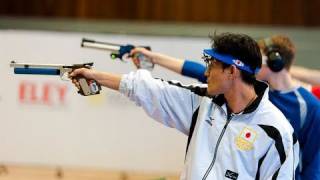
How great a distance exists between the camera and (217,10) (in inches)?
236

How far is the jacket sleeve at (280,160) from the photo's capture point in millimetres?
2541

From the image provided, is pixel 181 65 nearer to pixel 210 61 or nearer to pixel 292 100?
pixel 292 100

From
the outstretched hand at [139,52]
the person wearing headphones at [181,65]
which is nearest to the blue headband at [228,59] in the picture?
the person wearing headphones at [181,65]

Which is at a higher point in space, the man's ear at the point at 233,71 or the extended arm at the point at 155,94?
the man's ear at the point at 233,71

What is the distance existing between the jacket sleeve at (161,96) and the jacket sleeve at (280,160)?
436 mm

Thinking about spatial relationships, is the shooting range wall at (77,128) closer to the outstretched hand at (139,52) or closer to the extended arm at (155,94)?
the outstretched hand at (139,52)

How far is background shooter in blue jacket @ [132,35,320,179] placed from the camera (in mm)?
3246

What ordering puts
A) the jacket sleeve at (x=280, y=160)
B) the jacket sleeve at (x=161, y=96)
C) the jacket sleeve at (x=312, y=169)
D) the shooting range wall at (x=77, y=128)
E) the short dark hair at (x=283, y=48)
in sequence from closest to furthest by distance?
1. the jacket sleeve at (x=280, y=160)
2. the jacket sleeve at (x=161, y=96)
3. the jacket sleeve at (x=312, y=169)
4. the short dark hair at (x=283, y=48)
5. the shooting range wall at (x=77, y=128)

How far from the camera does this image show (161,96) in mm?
2793

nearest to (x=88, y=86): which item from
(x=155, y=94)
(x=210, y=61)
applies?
(x=155, y=94)

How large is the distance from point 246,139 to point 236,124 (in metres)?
0.09

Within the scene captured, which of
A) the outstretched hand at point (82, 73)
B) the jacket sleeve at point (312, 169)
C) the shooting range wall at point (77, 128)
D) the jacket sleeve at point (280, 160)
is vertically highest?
the outstretched hand at point (82, 73)

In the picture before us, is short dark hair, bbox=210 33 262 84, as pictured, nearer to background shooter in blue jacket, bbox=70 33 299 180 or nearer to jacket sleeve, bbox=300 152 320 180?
background shooter in blue jacket, bbox=70 33 299 180

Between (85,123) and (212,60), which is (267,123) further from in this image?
(85,123)
